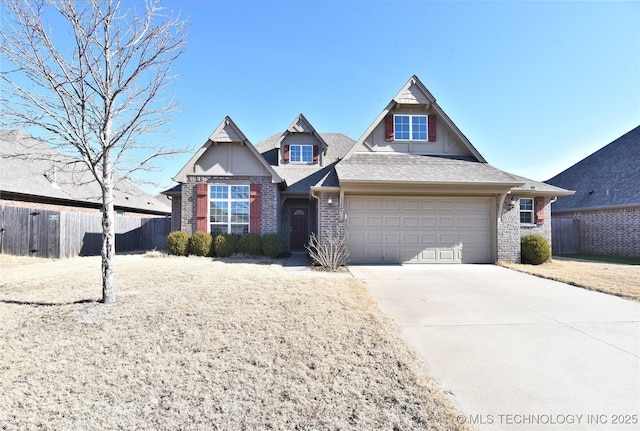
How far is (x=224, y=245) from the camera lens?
41.0 ft

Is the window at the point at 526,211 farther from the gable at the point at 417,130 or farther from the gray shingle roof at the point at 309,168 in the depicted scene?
the gray shingle roof at the point at 309,168

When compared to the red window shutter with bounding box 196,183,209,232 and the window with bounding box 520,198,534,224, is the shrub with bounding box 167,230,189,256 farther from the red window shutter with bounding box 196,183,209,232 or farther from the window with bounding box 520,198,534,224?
the window with bounding box 520,198,534,224

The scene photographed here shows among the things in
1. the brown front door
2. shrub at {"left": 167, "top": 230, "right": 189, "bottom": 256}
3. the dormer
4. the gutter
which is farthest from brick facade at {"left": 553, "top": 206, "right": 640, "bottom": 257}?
shrub at {"left": 167, "top": 230, "right": 189, "bottom": 256}

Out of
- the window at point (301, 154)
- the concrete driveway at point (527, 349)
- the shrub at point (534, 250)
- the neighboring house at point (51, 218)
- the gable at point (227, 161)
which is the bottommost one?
the concrete driveway at point (527, 349)

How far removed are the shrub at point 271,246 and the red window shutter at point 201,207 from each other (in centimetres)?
277

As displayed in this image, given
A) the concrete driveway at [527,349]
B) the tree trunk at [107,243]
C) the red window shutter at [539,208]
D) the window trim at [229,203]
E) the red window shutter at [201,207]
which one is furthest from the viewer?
the window trim at [229,203]

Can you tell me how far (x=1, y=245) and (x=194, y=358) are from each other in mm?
14784

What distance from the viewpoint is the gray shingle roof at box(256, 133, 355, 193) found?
1431cm

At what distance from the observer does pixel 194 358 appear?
3.59 m

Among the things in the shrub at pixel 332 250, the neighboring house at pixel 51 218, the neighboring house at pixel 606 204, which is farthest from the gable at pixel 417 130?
the neighboring house at pixel 51 218

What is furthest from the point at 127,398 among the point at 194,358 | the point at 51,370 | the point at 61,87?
the point at 61,87

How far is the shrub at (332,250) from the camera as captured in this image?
957 centimetres

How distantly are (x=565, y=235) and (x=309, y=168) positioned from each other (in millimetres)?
14547

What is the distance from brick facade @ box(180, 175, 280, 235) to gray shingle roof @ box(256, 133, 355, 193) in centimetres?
142
